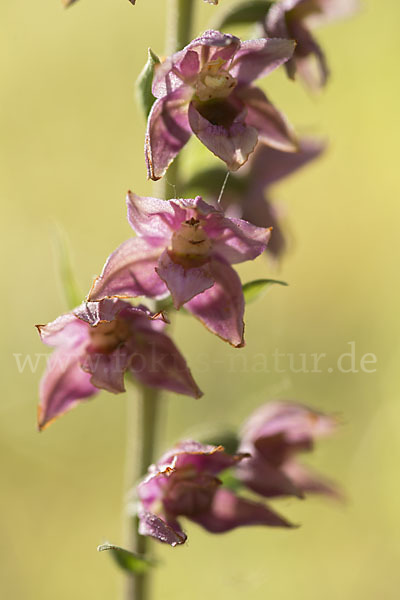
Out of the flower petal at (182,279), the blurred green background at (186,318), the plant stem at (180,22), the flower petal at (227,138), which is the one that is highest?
the plant stem at (180,22)

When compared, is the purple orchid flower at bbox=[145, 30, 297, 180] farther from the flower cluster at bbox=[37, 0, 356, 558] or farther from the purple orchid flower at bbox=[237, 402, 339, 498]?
the purple orchid flower at bbox=[237, 402, 339, 498]

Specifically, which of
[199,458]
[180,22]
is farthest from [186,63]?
[199,458]

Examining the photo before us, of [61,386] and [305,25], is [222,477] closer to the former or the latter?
[61,386]

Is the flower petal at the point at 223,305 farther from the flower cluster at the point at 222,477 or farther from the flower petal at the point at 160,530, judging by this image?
the flower petal at the point at 160,530

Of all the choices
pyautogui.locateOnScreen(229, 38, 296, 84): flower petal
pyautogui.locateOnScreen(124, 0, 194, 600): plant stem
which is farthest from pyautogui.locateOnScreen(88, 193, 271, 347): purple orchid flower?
pyautogui.locateOnScreen(229, 38, 296, 84): flower petal

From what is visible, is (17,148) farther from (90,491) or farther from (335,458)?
(335,458)

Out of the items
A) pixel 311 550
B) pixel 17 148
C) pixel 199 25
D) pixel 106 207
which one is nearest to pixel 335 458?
pixel 311 550

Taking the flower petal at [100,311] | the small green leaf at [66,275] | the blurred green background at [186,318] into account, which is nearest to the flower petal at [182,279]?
the flower petal at [100,311]
